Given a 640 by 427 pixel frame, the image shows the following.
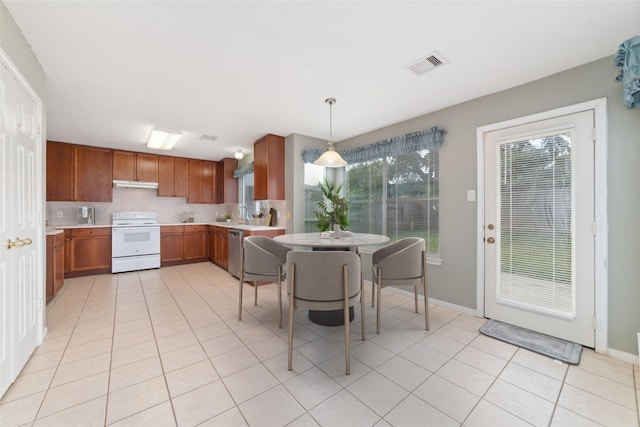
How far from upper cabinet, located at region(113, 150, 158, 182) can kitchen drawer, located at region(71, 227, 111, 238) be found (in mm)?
1066

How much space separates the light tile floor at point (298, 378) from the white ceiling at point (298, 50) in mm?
2395

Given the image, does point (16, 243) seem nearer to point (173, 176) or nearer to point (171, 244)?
point (171, 244)

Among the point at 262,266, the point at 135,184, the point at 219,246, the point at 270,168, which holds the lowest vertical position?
the point at 219,246

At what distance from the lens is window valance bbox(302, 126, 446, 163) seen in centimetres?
312

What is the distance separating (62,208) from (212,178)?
8.94 ft

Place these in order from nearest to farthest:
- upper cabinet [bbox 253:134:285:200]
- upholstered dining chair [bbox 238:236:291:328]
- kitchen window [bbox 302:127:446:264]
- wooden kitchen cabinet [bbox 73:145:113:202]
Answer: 1. upholstered dining chair [bbox 238:236:291:328]
2. kitchen window [bbox 302:127:446:264]
3. upper cabinet [bbox 253:134:285:200]
4. wooden kitchen cabinet [bbox 73:145:113:202]

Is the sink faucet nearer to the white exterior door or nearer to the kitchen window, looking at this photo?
the kitchen window

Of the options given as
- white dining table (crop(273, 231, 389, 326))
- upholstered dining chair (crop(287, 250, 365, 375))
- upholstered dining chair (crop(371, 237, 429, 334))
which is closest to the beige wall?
upholstered dining chair (crop(371, 237, 429, 334))

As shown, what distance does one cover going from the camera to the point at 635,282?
196 cm

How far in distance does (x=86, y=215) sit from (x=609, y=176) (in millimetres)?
7333

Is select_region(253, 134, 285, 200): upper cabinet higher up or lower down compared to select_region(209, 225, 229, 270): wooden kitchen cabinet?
higher up

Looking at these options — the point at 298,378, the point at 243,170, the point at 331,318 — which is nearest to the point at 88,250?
the point at 243,170

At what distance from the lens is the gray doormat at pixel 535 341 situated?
2029mm

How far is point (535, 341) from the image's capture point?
2.24 meters
